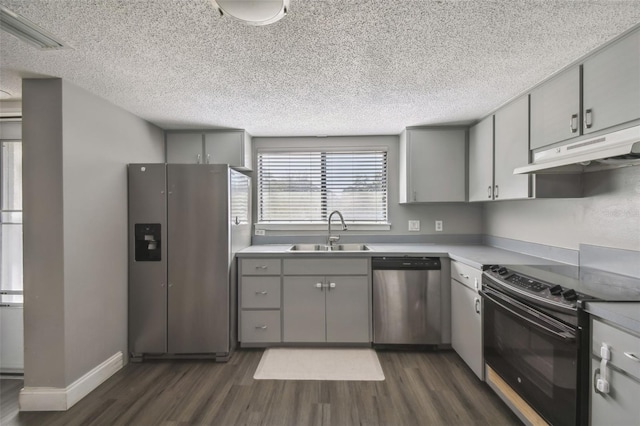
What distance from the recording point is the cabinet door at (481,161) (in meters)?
2.54

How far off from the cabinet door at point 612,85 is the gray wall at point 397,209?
172 cm

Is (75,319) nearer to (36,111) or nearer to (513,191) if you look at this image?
(36,111)

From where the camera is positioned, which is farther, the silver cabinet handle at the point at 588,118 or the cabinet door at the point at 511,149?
the cabinet door at the point at 511,149

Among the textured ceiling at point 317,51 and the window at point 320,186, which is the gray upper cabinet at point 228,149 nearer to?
the window at point 320,186

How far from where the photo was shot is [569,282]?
1562 millimetres

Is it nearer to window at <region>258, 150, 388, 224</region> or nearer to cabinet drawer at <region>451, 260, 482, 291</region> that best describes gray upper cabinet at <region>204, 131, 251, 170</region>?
window at <region>258, 150, 388, 224</region>

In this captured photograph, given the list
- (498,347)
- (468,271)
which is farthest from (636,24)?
(498,347)

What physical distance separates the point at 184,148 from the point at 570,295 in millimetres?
3398

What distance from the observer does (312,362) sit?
2418 mm

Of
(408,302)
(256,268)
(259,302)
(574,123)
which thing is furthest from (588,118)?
(259,302)

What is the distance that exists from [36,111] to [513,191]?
3.47 m

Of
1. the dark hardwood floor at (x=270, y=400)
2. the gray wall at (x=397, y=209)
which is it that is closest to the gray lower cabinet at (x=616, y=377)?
the dark hardwood floor at (x=270, y=400)

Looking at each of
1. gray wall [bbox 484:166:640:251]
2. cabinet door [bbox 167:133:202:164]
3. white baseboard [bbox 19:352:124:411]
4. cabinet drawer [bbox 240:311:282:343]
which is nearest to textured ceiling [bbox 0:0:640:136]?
cabinet door [bbox 167:133:202:164]

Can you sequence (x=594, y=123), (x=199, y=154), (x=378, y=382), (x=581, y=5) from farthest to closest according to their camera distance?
(x=199, y=154) < (x=378, y=382) < (x=594, y=123) < (x=581, y=5)
